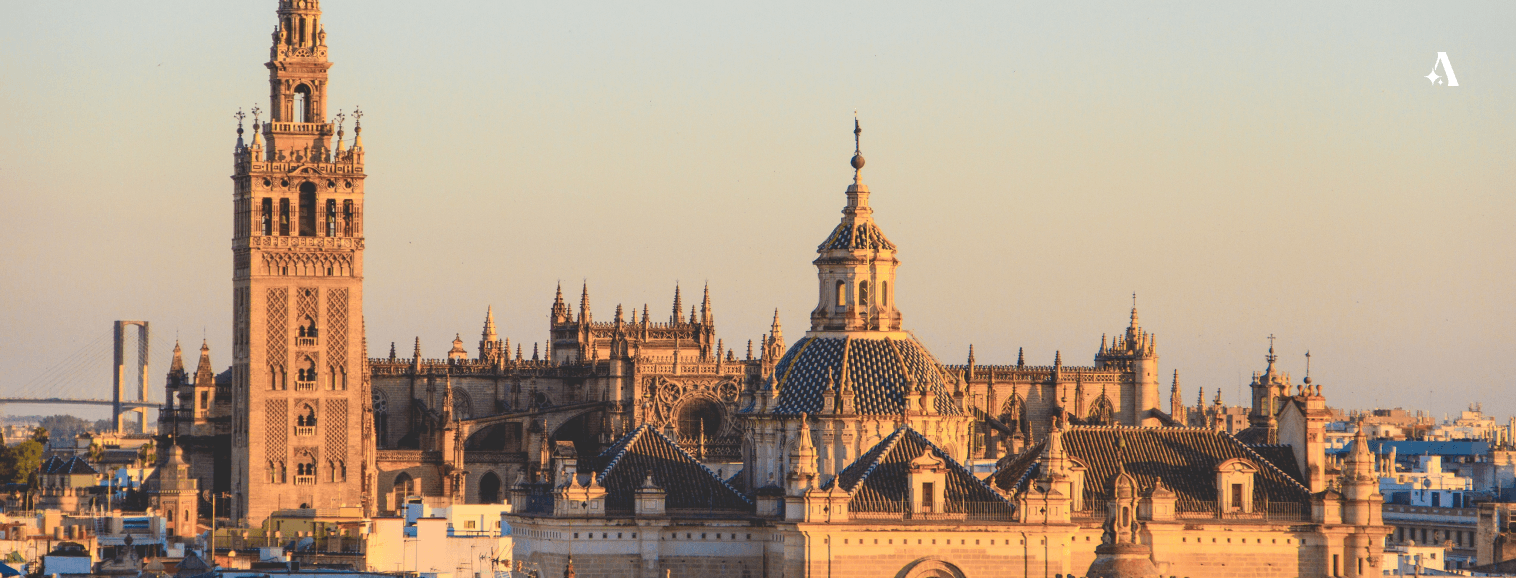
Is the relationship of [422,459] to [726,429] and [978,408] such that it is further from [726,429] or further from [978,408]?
[978,408]

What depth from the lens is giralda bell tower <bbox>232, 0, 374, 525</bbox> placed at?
14275cm

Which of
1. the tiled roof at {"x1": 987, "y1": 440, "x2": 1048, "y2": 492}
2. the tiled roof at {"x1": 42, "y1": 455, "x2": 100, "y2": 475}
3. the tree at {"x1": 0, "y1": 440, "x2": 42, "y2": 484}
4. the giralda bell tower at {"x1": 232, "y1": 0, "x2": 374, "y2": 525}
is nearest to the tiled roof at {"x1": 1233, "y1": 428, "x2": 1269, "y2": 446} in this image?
the tiled roof at {"x1": 987, "y1": 440, "x2": 1048, "y2": 492}

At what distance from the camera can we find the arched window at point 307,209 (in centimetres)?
14462

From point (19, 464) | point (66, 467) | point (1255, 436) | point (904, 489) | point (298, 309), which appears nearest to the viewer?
point (904, 489)

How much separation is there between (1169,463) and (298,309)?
223 ft

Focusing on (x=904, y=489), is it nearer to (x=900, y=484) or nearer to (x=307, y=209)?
(x=900, y=484)

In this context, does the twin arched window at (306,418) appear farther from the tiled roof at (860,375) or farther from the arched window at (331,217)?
the tiled roof at (860,375)

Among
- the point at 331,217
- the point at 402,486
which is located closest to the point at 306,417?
the point at 402,486

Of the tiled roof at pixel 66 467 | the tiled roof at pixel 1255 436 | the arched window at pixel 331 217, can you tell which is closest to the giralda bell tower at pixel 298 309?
the arched window at pixel 331 217

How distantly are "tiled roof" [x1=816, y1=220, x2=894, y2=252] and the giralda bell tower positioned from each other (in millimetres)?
59039

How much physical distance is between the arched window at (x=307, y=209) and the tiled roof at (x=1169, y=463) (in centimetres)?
6587

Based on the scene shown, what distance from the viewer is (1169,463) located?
84.3 m

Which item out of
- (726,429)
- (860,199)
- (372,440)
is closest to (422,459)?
(372,440)

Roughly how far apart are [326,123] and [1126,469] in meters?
70.3
